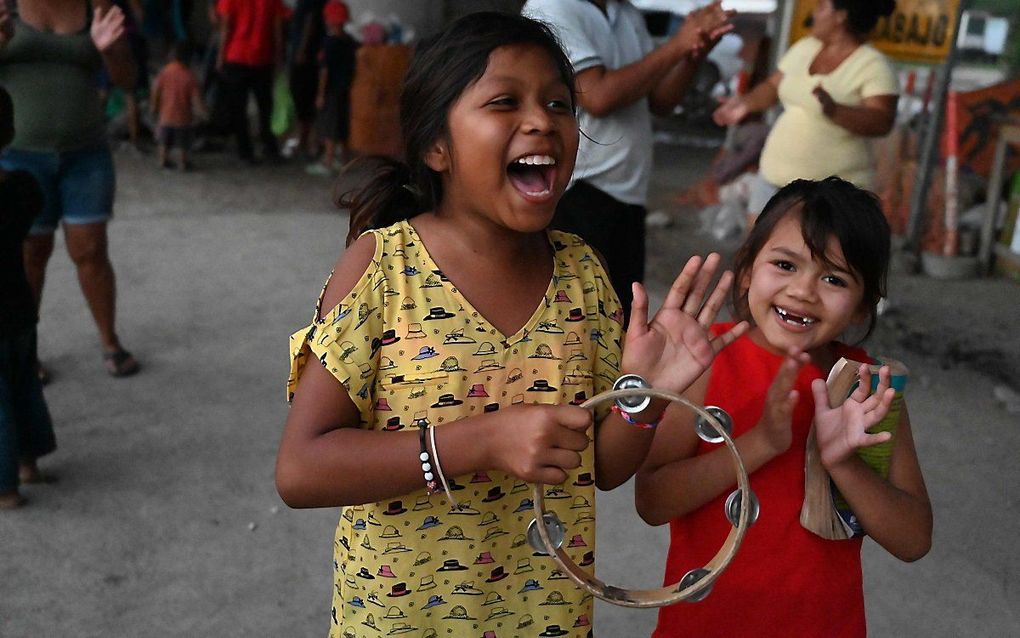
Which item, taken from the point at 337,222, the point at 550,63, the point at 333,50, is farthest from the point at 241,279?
the point at 550,63

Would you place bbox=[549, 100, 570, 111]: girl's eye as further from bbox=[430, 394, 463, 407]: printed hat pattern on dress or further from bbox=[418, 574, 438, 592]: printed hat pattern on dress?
bbox=[418, 574, 438, 592]: printed hat pattern on dress

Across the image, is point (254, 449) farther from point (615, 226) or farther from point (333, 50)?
point (333, 50)

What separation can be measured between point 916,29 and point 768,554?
5.37m

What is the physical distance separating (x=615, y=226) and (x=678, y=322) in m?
1.60

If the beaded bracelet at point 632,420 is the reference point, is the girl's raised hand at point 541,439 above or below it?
above

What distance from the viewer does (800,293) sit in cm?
165

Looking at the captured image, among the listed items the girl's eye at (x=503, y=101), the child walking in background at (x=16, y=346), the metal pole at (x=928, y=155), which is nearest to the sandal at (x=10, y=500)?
the child walking in background at (x=16, y=346)

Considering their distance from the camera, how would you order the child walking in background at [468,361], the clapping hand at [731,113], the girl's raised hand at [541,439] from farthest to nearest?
the clapping hand at [731,113]
the child walking in background at [468,361]
the girl's raised hand at [541,439]

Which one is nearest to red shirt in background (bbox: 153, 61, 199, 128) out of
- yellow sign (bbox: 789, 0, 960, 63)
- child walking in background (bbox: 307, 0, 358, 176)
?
child walking in background (bbox: 307, 0, 358, 176)

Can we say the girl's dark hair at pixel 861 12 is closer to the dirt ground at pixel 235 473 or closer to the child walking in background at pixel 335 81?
the dirt ground at pixel 235 473

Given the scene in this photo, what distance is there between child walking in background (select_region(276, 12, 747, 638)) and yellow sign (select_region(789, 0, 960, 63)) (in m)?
5.03

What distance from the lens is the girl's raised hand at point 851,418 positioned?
150 centimetres

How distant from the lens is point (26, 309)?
10.7 ft

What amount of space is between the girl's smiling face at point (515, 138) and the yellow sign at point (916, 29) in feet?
16.5
